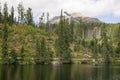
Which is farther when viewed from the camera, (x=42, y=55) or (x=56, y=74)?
(x=42, y=55)

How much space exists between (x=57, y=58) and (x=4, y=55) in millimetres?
36974

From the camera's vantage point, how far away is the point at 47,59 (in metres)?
172

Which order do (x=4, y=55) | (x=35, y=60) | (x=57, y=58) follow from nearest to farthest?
(x=4, y=55)
(x=35, y=60)
(x=57, y=58)

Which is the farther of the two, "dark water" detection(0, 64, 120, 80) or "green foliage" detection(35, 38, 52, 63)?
"green foliage" detection(35, 38, 52, 63)

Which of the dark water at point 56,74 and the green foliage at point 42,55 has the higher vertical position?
the green foliage at point 42,55

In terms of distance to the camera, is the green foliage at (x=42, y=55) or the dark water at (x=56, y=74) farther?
the green foliage at (x=42, y=55)

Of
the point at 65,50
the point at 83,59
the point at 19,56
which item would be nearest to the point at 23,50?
the point at 19,56

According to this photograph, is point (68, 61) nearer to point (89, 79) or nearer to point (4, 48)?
point (4, 48)

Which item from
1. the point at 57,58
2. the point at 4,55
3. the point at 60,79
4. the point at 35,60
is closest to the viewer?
the point at 60,79

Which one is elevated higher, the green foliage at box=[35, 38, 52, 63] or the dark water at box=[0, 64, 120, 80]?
the green foliage at box=[35, 38, 52, 63]

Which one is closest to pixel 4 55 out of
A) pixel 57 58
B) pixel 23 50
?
pixel 23 50

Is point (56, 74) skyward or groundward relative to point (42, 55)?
groundward

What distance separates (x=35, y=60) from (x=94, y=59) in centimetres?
4349

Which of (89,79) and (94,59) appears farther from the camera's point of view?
(94,59)
